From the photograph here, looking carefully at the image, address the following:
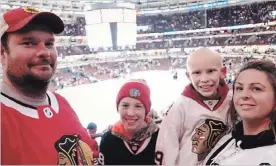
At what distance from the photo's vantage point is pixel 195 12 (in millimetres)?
13297

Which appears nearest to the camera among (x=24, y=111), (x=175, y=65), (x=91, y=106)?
(x=24, y=111)

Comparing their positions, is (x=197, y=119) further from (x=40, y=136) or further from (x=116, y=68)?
(x=116, y=68)

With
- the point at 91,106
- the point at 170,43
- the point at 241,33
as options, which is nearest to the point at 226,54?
the point at 241,33

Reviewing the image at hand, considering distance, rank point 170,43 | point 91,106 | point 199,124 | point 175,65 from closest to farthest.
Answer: point 199,124 < point 91,106 < point 175,65 < point 170,43

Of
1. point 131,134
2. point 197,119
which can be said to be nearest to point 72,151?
point 131,134

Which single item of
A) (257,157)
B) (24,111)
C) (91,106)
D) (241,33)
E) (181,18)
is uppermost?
(181,18)

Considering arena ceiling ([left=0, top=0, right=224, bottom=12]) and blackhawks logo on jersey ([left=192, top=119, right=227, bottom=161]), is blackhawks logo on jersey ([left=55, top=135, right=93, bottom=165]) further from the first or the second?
arena ceiling ([left=0, top=0, right=224, bottom=12])

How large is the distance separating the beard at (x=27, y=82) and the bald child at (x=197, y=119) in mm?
517

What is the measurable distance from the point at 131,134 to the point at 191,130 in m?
0.23

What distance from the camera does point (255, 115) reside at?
0.77 m

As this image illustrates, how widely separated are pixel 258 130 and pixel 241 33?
42.2 ft

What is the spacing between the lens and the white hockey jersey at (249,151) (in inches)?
28.1

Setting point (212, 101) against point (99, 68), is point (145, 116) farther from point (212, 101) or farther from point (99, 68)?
point (99, 68)

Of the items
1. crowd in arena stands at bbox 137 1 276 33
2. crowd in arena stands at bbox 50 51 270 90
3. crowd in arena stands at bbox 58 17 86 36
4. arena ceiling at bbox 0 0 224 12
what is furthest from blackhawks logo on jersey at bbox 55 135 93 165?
crowd in arena stands at bbox 137 1 276 33
